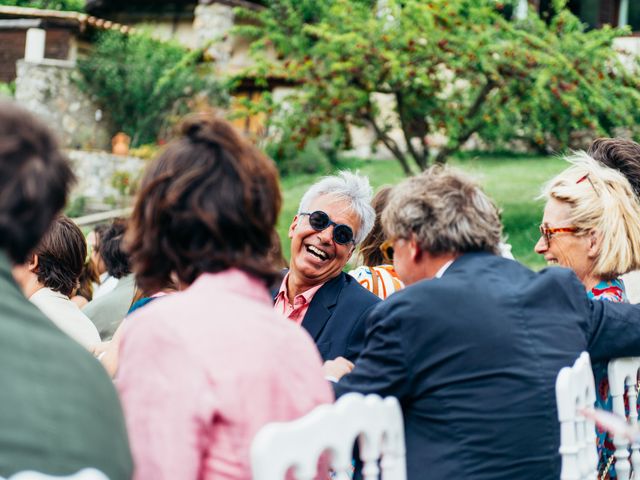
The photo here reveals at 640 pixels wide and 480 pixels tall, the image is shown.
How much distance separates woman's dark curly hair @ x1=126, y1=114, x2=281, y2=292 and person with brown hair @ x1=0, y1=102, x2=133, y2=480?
11.3 inches

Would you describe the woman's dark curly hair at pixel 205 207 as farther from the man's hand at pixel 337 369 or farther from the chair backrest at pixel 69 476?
the man's hand at pixel 337 369

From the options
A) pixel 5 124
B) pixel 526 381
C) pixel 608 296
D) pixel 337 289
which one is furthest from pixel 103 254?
pixel 5 124

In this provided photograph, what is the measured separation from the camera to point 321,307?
3.78 meters

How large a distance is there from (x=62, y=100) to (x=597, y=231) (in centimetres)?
1617

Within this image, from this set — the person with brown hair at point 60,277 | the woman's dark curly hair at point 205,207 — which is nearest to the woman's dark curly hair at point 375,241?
the person with brown hair at point 60,277

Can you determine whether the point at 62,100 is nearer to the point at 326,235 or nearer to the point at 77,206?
the point at 77,206

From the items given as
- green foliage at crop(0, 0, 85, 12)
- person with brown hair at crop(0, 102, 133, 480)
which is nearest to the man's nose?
person with brown hair at crop(0, 102, 133, 480)

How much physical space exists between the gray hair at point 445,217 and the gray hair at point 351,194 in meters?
1.21

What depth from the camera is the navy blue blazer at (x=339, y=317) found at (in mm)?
3607

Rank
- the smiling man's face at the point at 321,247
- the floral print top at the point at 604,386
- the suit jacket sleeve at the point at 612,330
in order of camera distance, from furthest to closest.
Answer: the smiling man's face at the point at 321,247 < the floral print top at the point at 604,386 < the suit jacket sleeve at the point at 612,330

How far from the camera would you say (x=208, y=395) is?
5.97 feet

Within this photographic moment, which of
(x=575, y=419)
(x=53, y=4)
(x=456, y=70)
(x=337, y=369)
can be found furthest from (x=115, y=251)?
(x=53, y=4)

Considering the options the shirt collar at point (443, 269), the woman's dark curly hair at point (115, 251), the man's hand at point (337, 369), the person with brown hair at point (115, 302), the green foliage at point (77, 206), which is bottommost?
the green foliage at point (77, 206)

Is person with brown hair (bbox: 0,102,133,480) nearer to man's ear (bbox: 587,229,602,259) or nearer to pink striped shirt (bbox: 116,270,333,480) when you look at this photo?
pink striped shirt (bbox: 116,270,333,480)
